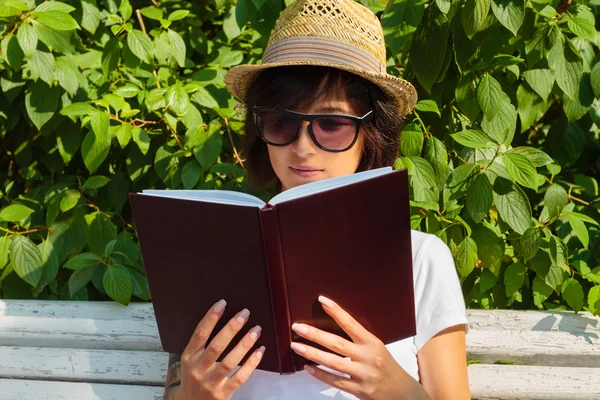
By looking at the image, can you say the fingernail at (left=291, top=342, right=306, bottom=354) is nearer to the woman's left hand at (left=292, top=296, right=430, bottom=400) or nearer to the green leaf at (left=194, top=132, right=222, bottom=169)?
the woman's left hand at (left=292, top=296, right=430, bottom=400)

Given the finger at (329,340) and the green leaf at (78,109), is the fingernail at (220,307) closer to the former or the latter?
the finger at (329,340)

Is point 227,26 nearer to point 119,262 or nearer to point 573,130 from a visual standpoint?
point 119,262

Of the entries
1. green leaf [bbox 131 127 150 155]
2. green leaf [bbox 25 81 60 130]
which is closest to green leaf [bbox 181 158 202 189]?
green leaf [bbox 131 127 150 155]

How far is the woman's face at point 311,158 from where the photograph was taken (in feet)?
5.37

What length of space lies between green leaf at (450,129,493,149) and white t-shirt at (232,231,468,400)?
0.47 m

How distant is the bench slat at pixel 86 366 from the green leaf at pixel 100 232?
0.37m

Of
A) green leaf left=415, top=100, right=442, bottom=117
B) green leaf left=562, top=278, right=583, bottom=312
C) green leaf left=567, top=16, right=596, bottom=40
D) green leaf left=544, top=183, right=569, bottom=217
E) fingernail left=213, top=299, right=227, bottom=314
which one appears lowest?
green leaf left=562, top=278, right=583, bottom=312

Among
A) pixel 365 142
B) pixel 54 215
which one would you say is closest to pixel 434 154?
pixel 365 142

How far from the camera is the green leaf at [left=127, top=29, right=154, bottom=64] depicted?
2.40m

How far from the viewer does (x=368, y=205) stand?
4.42ft

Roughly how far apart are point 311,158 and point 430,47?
0.74 metres

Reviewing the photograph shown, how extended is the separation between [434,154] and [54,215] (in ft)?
4.11

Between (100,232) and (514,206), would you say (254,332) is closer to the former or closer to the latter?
(514,206)

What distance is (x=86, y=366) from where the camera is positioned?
2.16m
